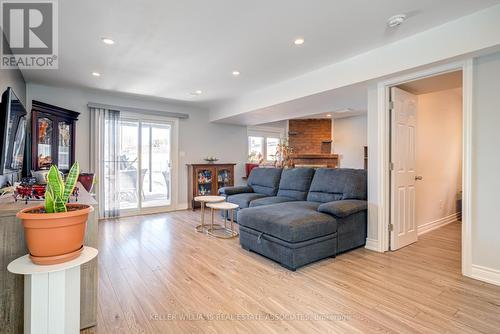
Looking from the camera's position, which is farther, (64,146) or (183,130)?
(183,130)

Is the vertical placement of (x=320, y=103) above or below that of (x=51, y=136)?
above

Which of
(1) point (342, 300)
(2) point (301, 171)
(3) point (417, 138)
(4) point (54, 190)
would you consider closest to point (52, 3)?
(4) point (54, 190)

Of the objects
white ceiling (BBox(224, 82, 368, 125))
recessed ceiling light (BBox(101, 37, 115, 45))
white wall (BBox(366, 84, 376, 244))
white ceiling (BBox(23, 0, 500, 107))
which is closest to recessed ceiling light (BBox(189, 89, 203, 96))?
white ceiling (BBox(23, 0, 500, 107))

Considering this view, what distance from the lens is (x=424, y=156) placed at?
3.79 meters

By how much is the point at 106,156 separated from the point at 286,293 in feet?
13.8

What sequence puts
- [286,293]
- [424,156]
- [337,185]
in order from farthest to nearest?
[424,156]
[337,185]
[286,293]

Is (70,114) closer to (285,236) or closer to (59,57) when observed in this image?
(59,57)

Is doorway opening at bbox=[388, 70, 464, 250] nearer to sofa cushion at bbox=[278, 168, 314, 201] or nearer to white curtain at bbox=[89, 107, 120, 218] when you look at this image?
sofa cushion at bbox=[278, 168, 314, 201]

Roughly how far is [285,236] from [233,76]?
245 centimetres

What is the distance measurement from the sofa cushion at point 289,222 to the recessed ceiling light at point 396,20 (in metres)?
1.98

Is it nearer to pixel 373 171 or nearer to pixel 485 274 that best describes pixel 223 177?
pixel 373 171

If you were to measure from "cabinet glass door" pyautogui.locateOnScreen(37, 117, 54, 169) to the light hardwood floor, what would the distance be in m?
1.62

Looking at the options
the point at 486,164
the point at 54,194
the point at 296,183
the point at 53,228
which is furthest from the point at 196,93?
the point at 486,164

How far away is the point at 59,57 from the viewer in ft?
10.1
